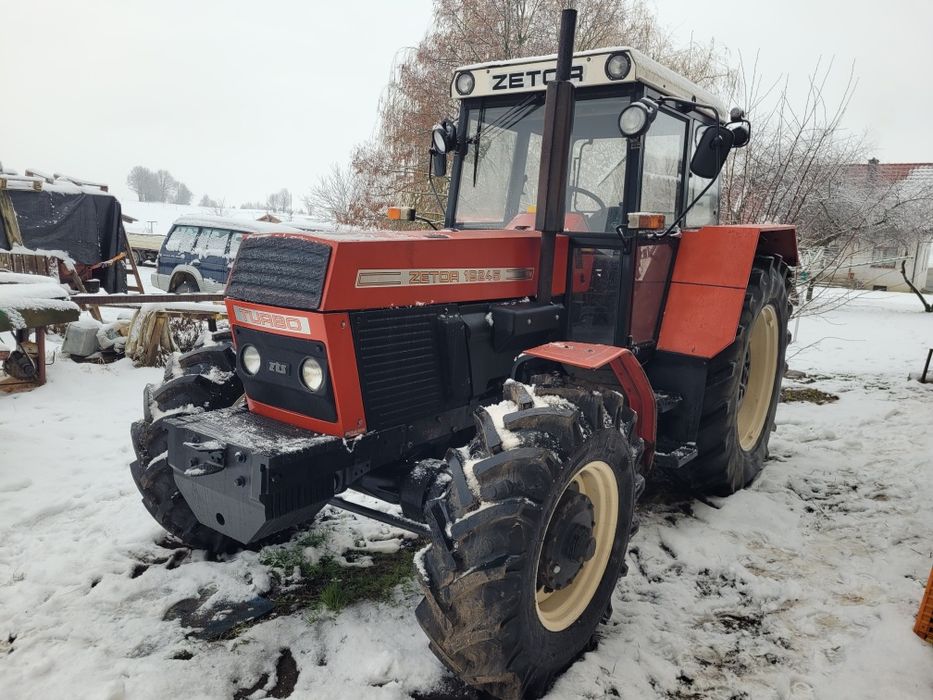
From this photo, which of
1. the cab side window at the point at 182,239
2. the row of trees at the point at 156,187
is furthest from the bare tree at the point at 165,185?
the cab side window at the point at 182,239

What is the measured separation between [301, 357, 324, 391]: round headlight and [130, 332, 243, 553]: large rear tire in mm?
791

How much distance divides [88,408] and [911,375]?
8.86 meters

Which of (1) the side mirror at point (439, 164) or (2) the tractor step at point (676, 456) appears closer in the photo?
(2) the tractor step at point (676, 456)

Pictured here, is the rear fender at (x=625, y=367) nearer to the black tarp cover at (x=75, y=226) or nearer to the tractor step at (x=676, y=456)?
the tractor step at (x=676, y=456)

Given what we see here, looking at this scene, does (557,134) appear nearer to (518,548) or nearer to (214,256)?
(518,548)

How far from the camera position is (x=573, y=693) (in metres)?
2.50

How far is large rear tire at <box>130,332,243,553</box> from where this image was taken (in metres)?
3.11

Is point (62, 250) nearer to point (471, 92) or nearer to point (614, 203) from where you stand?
point (471, 92)

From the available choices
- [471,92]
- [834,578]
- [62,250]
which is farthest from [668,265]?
[62,250]

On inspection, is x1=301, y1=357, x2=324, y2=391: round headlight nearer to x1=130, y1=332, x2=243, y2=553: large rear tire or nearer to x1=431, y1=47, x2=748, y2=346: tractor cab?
x1=130, y1=332, x2=243, y2=553: large rear tire


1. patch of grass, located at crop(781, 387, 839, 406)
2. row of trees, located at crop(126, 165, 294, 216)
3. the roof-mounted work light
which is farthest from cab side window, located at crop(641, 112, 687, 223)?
row of trees, located at crop(126, 165, 294, 216)

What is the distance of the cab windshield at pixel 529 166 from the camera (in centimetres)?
358

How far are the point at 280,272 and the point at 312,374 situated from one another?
1.45 feet

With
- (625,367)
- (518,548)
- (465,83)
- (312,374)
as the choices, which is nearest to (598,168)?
(465,83)
